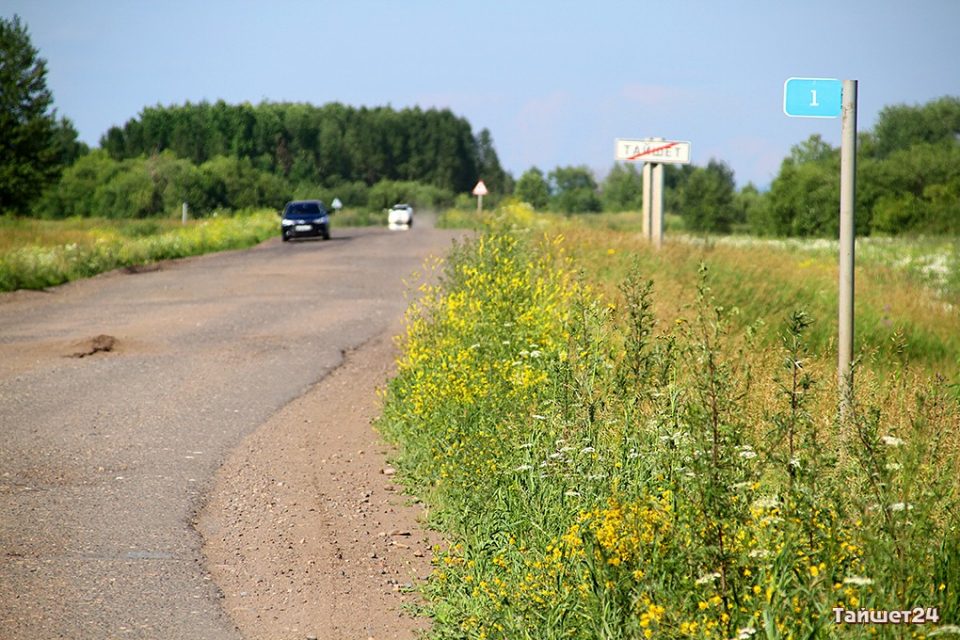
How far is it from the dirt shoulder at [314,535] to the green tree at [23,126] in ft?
195

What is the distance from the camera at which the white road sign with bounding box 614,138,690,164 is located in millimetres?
18891

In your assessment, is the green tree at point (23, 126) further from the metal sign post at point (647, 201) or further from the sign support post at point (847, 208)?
the sign support post at point (847, 208)

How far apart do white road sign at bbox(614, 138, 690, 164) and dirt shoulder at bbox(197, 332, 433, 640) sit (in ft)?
35.7

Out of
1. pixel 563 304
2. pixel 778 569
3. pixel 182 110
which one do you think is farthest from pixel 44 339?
pixel 182 110

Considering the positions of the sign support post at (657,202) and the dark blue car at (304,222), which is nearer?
the sign support post at (657,202)

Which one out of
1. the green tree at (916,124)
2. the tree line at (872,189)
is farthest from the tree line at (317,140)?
the green tree at (916,124)

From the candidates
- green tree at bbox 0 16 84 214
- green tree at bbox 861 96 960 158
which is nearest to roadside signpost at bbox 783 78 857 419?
green tree at bbox 0 16 84 214

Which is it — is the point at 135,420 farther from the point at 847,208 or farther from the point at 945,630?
the point at 945,630

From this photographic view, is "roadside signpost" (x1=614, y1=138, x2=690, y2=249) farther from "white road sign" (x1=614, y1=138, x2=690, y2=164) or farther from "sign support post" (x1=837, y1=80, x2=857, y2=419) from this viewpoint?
"sign support post" (x1=837, y1=80, x2=857, y2=419)

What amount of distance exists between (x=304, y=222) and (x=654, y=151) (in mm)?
21015

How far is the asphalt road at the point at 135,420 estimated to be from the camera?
5.34 metres

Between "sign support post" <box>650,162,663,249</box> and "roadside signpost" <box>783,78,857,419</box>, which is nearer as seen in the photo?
"roadside signpost" <box>783,78,857,419</box>

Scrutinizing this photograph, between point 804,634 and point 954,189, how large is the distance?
66.5m

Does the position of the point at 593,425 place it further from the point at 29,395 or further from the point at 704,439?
the point at 29,395
